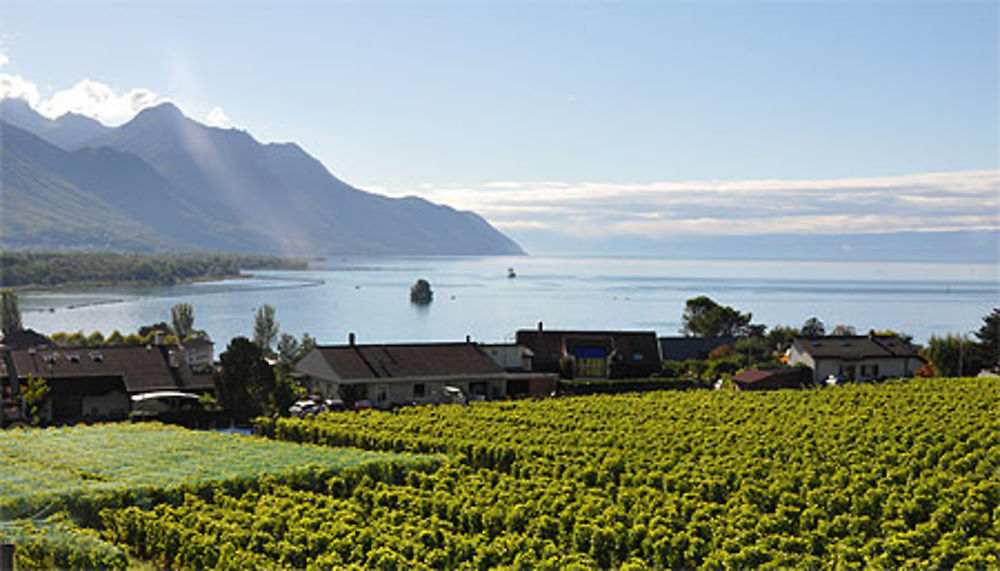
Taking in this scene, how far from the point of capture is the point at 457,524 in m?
19.8

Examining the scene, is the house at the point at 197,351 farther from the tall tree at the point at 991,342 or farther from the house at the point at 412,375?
the tall tree at the point at 991,342

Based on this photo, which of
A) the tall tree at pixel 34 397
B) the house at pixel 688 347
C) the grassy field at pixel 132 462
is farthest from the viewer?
the house at pixel 688 347

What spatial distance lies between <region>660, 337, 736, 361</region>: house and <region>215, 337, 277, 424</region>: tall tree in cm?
4161

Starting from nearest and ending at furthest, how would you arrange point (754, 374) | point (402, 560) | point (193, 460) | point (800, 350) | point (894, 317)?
point (402, 560) → point (193, 460) → point (754, 374) → point (800, 350) → point (894, 317)

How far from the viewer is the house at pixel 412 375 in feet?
159

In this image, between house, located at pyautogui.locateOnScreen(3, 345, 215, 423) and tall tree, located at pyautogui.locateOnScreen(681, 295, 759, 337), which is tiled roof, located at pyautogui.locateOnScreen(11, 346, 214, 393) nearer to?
house, located at pyautogui.locateOnScreen(3, 345, 215, 423)

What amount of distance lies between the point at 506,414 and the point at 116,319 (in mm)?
119744

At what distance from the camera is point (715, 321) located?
95000mm

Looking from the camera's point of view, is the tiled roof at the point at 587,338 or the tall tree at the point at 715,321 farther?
the tall tree at the point at 715,321

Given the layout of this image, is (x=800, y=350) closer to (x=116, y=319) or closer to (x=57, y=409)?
(x=57, y=409)

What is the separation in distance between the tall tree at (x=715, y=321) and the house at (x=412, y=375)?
45.0 m

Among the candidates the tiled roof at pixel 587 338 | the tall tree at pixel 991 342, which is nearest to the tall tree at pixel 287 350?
the tiled roof at pixel 587 338

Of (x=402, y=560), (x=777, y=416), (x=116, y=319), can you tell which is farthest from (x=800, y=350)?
(x=116, y=319)

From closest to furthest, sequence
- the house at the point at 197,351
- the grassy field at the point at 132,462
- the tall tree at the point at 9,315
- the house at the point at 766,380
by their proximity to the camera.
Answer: the grassy field at the point at 132,462 < the house at the point at 766,380 < the house at the point at 197,351 < the tall tree at the point at 9,315
